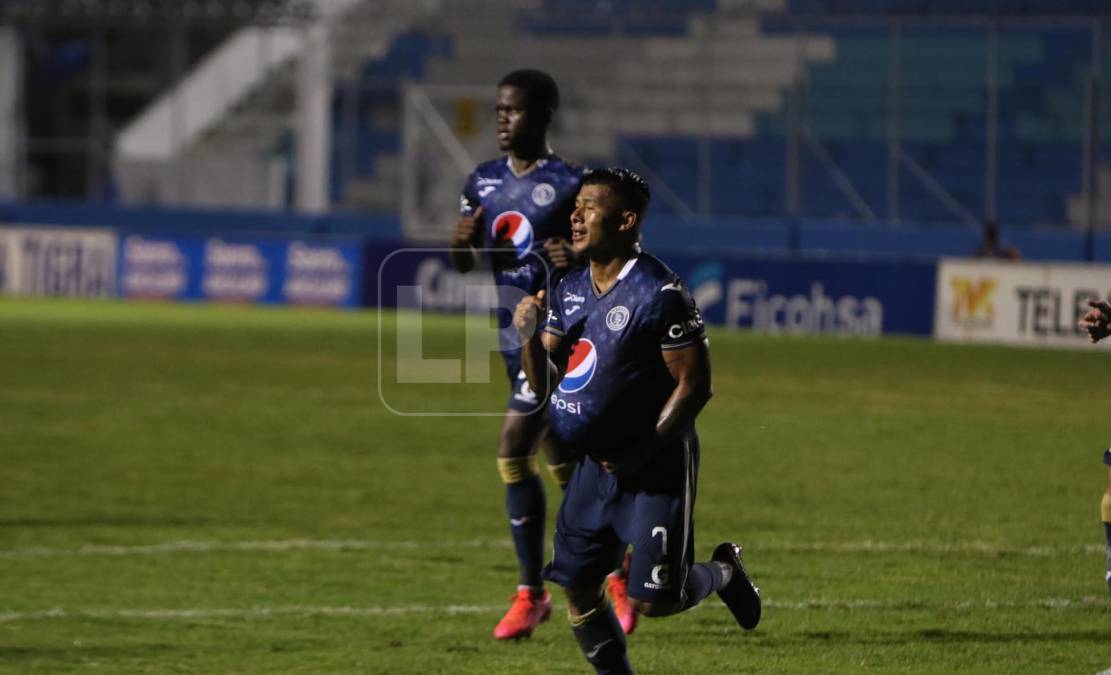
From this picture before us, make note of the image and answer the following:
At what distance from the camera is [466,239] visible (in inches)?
364

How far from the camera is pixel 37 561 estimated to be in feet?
34.1

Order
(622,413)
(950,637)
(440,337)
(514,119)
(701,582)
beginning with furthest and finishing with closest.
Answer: (440,337) < (514,119) < (950,637) < (701,582) < (622,413)

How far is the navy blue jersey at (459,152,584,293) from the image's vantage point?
908cm

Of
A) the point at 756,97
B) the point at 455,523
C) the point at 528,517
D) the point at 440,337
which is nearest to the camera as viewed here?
the point at 528,517

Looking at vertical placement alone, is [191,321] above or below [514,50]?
below

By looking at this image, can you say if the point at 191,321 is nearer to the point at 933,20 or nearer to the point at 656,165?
the point at 656,165

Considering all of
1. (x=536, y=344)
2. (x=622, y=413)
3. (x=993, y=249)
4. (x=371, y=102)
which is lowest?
(x=993, y=249)

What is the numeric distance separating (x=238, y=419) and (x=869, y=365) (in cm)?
941

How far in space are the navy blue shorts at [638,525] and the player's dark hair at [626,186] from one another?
81cm

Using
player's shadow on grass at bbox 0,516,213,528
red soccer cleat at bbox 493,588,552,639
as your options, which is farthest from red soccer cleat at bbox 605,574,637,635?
player's shadow on grass at bbox 0,516,213,528

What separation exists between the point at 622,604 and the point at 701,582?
5.77ft

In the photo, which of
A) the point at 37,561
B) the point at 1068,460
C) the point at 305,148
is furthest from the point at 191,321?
the point at 37,561

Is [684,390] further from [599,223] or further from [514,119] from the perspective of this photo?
[514,119]

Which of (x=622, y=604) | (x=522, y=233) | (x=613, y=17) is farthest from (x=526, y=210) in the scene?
(x=613, y=17)
